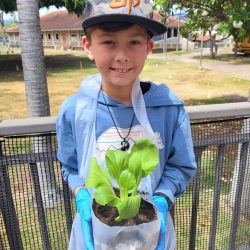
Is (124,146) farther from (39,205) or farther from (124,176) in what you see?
(39,205)

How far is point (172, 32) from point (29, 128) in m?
47.8

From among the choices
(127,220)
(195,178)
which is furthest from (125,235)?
(195,178)

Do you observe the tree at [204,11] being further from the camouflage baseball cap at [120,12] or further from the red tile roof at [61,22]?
the red tile roof at [61,22]

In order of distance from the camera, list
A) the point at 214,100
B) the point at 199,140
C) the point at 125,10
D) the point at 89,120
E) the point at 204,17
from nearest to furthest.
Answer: the point at 125,10 → the point at 89,120 → the point at 199,140 → the point at 204,17 → the point at 214,100

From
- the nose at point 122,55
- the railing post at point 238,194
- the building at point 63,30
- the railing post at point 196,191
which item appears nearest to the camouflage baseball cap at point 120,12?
the nose at point 122,55

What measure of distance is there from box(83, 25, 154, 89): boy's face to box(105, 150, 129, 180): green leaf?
14.8 inches

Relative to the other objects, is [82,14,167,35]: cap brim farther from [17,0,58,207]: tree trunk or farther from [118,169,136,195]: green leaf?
[17,0,58,207]: tree trunk

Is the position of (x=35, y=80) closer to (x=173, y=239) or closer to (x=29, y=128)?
(x=29, y=128)

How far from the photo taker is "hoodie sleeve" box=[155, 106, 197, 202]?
1.52 metres

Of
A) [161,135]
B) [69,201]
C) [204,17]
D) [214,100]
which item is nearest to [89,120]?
[161,135]

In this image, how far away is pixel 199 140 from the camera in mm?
1897

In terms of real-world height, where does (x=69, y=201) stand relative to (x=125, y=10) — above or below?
below

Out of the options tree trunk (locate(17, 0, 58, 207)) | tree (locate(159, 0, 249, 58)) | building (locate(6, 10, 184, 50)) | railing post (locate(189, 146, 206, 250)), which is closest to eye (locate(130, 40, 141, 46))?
railing post (locate(189, 146, 206, 250))

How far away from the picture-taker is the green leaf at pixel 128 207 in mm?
1049
